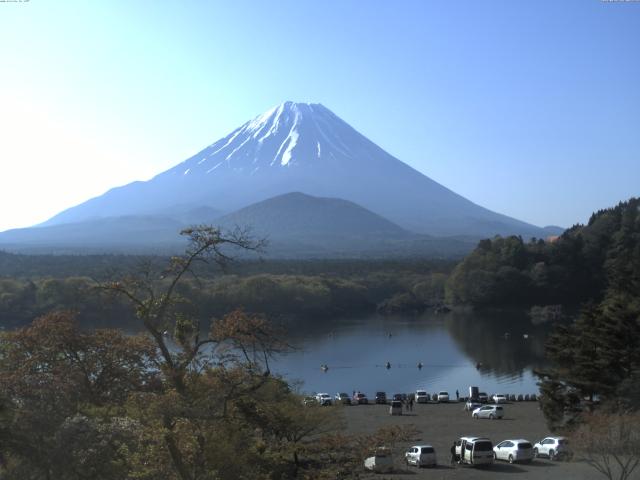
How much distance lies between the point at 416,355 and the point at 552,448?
1494cm

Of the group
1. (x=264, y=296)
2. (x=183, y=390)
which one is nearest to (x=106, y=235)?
Result: (x=264, y=296)

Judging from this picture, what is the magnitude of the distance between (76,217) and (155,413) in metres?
139

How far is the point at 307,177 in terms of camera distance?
407ft

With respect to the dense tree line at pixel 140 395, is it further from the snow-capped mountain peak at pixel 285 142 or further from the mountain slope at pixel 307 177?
the snow-capped mountain peak at pixel 285 142

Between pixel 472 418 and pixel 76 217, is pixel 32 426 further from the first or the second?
pixel 76 217

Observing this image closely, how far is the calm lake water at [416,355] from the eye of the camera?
2019 cm

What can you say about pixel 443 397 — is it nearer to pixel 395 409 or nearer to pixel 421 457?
pixel 395 409

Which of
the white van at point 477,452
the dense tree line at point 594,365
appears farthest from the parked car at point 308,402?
the dense tree line at point 594,365

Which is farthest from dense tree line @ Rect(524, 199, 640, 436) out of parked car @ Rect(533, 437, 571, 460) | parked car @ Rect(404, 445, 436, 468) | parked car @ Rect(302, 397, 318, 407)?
parked car @ Rect(302, 397, 318, 407)

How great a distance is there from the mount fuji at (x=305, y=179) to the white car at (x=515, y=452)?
104 metres

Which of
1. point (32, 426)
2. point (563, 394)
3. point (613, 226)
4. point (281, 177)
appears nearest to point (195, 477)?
point (32, 426)

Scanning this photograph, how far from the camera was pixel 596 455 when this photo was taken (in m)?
7.04

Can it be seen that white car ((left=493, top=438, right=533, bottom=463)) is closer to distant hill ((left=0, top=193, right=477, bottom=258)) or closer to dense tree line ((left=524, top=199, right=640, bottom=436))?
dense tree line ((left=524, top=199, right=640, bottom=436))

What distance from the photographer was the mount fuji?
118 metres
